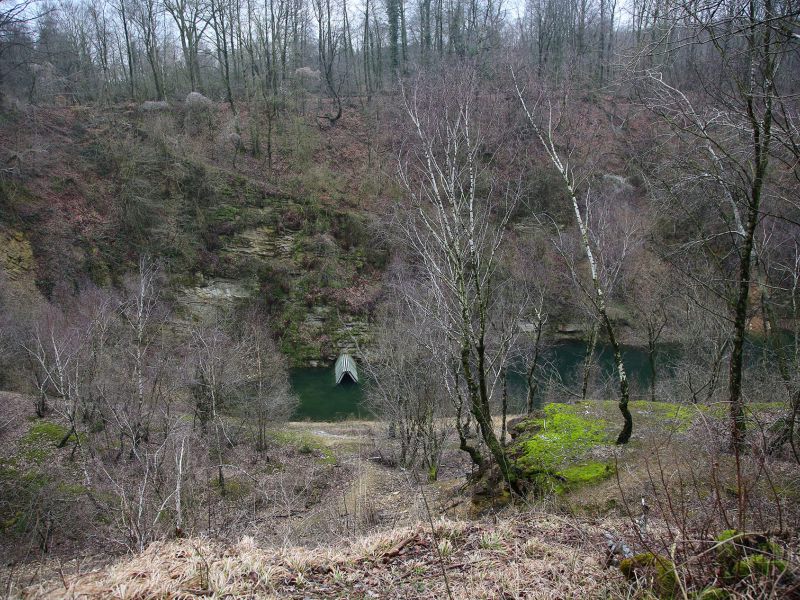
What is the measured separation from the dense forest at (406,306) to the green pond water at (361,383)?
1.17 ft

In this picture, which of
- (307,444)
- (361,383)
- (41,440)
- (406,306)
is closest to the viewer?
(41,440)

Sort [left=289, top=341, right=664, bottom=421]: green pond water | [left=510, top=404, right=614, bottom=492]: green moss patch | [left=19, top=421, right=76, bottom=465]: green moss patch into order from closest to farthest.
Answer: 1. [left=510, top=404, right=614, bottom=492]: green moss patch
2. [left=19, top=421, right=76, bottom=465]: green moss patch
3. [left=289, top=341, right=664, bottom=421]: green pond water

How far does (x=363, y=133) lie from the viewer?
40844 millimetres

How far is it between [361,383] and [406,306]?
1105cm

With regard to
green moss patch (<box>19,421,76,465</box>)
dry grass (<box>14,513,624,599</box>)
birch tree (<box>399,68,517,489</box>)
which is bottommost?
green moss patch (<box>19,421,76,465</box>)

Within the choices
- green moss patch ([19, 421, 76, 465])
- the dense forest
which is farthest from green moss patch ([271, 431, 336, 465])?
green moss patch ([19, 421, 76, 465])

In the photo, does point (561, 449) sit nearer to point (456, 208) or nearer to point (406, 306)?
point (456, 208)

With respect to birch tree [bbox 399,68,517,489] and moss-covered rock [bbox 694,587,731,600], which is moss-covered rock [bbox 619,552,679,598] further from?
birch tree [bbox 399,68,517,489]

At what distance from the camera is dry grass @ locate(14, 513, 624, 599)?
3338mm

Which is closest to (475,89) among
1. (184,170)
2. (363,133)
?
(184,170)

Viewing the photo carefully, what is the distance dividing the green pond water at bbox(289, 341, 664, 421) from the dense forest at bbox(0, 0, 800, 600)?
358 millimetres

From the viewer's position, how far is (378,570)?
4.14m

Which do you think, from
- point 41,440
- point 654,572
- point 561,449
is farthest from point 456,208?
point 41,440

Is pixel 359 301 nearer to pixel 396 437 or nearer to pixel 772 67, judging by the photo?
pixel 396 437
